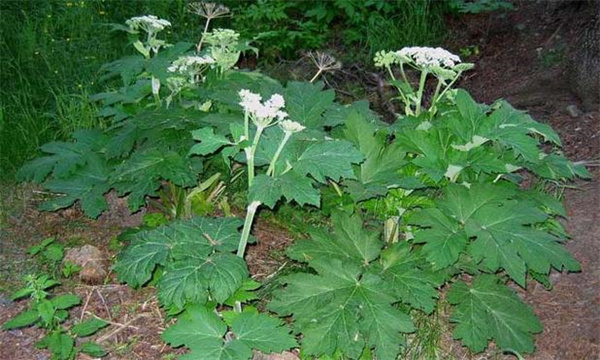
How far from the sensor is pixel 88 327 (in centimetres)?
268

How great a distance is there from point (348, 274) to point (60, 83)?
121 inches

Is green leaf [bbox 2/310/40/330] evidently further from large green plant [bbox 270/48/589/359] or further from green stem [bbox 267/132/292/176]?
green stem [bbox 267/132/292/176]

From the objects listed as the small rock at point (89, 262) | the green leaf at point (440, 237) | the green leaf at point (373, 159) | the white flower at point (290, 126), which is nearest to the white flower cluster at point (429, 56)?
the green leaf at point (373, 159)

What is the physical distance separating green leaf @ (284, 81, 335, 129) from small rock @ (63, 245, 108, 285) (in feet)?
3.38

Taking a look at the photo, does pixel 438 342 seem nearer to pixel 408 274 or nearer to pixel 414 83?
pixel 408 274

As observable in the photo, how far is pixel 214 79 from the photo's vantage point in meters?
3.16

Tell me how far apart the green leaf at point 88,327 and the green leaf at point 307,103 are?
109 cm

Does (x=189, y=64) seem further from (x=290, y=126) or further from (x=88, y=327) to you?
(x=88, y=327)

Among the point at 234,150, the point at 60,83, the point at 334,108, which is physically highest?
the point at 234,150

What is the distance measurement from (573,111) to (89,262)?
294 centimetres

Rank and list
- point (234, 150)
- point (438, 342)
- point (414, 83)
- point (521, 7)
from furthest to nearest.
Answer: point (521, 7) → point (414, 83) → point (438, 342) → point (234, 150)

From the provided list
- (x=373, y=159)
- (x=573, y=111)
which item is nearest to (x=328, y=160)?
(x=373, y=159)

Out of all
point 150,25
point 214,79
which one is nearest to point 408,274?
point 214,79

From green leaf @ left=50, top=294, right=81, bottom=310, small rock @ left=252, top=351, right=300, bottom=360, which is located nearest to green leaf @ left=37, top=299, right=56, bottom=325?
green leaf @ left=50, top=294, right=81, bottom=310
